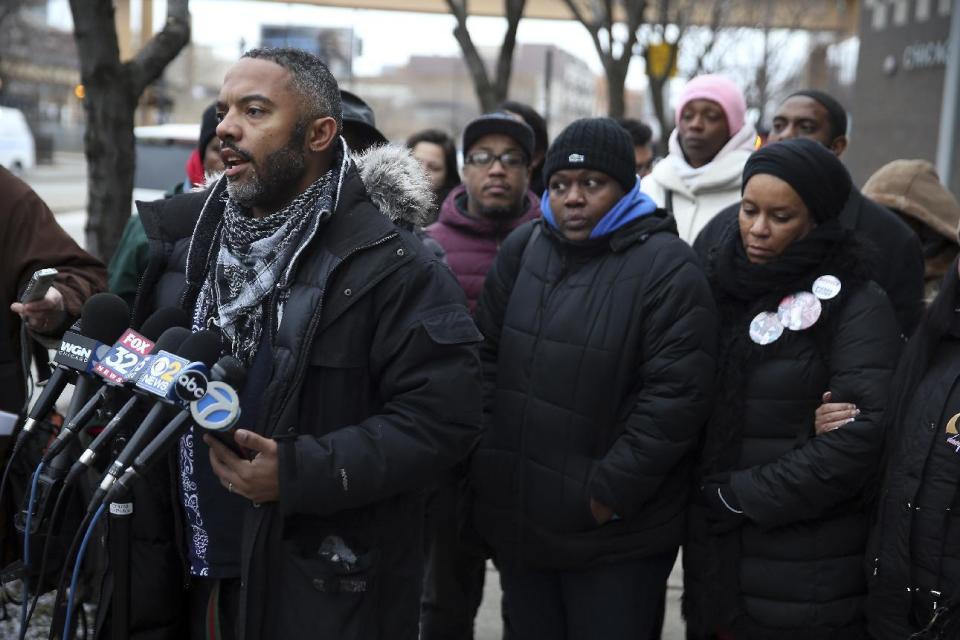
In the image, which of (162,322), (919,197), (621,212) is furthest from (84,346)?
(919,197)

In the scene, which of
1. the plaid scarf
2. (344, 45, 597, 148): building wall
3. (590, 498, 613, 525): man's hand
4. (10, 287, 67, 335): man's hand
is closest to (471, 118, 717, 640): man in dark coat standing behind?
(590, 498, 613, 525): man's hand

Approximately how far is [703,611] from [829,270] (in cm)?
107

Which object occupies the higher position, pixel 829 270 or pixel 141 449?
pixel 829 270

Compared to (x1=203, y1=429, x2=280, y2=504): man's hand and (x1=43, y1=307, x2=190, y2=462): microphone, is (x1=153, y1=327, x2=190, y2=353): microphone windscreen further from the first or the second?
(x1=203, y1=429, x2=280, y2=504): man's hand

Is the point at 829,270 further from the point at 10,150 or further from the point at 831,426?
the point at 10,150

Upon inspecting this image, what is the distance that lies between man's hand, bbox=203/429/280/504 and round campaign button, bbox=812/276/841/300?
1.68 m

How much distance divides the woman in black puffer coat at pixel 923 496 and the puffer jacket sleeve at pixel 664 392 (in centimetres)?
54

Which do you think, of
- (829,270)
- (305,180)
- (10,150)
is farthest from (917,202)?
(10,150)

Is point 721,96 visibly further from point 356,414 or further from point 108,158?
point 108,158

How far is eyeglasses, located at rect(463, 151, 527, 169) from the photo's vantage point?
15.3 ft

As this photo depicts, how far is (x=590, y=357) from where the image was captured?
330 centimetres

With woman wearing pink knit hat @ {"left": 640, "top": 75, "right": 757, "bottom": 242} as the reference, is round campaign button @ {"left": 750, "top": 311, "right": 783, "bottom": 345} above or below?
below

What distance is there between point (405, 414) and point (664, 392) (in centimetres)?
103

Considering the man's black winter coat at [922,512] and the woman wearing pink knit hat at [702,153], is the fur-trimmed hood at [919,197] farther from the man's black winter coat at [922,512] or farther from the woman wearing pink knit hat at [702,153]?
the man's black winter coat at [922,512]
